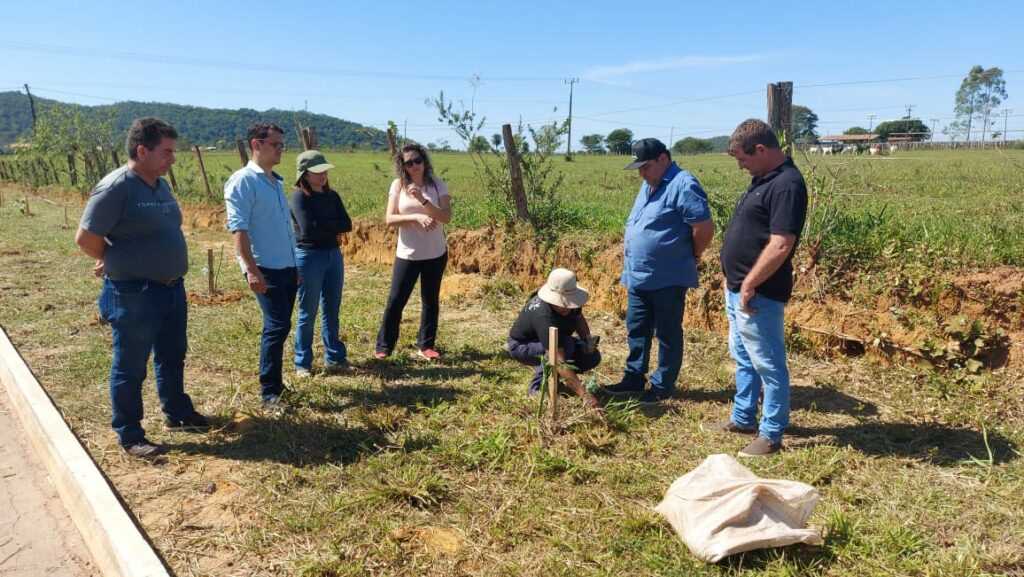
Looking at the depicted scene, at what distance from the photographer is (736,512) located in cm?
277

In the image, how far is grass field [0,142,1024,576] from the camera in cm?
293

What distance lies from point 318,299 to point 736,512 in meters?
3.62

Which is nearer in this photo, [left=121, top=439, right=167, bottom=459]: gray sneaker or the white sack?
the white sack

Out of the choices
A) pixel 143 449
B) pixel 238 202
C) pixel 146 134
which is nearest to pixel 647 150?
pixel 238 202

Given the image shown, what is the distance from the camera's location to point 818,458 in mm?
3795

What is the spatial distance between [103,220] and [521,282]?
563 centimetres

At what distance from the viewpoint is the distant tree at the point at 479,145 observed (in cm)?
896

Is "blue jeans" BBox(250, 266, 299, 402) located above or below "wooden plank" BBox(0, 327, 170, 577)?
above

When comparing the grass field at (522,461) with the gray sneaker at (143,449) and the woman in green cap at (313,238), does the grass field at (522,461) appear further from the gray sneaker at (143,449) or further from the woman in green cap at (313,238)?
the woman in green cap at (313,238)

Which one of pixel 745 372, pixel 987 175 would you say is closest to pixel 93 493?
pixel 745 372

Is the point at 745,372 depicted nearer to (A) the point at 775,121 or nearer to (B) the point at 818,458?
(B) the point at 818,458

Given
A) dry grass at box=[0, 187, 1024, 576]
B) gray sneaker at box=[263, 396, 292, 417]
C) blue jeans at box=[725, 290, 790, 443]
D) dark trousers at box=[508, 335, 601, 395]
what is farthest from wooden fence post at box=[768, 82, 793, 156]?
gray sneaker at box=[263, 396, 292, 417]

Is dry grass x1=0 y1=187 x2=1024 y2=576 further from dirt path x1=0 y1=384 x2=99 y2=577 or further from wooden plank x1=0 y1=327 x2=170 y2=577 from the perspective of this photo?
dirt path x1=0 y1=384 x2=99 y2=577

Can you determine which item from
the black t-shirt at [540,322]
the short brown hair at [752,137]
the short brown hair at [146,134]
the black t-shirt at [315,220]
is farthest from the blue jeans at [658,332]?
the short brown hair at [146,134]
